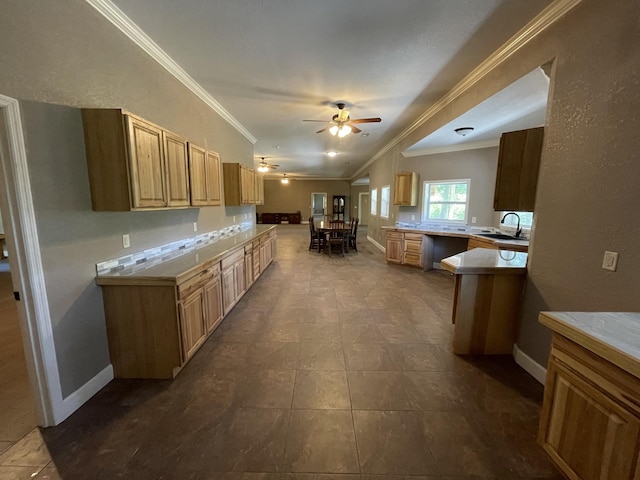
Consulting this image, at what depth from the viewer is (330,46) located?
2.58m

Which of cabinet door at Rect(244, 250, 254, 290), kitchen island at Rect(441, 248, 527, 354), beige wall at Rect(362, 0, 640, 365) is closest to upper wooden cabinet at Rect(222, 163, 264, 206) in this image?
cabinet door at Rect(244, 250, 254, 290)

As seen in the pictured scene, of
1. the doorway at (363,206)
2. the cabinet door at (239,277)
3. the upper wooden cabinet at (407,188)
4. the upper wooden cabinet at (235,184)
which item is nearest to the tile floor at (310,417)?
the cabinet door at (239,277)

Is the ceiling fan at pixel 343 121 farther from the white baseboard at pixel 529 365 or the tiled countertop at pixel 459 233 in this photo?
the white baseboard at pixel 529 365

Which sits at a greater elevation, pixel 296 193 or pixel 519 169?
pixel 296 193

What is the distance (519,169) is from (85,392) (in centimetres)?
404

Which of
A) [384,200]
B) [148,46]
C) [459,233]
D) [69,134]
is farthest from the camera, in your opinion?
[384,200]

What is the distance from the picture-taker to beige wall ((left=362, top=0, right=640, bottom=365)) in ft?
5.21

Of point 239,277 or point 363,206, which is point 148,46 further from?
point 363,206

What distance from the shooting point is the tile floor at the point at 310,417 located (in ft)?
4.83

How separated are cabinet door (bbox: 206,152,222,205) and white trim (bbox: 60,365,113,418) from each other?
210 centimetres

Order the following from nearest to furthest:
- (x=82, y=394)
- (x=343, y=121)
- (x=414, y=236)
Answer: (x=82, y=394) → (x=343, y=121) → (x=414, y=236)

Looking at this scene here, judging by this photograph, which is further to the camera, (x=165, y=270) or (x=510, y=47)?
(x=510, y=47)

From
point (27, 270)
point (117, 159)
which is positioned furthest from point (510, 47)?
point (27, 270)

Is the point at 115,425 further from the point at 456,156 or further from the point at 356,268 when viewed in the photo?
the point at 456,156
